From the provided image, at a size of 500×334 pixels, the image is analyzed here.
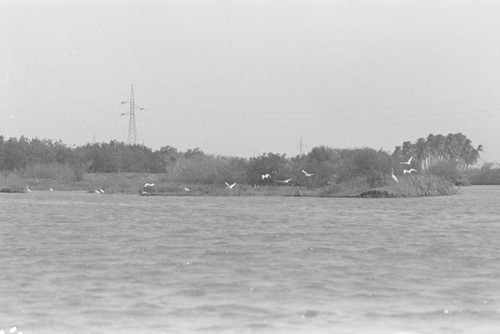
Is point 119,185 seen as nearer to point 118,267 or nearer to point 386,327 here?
point 118,267

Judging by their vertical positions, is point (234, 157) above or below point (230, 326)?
above

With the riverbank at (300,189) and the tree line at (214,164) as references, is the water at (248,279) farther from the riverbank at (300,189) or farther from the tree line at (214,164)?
the tree line at (214,164)

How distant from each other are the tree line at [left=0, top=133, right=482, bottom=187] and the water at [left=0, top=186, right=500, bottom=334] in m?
36.5

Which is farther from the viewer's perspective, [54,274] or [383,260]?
[383,260]

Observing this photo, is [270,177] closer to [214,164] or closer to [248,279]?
[214,164]

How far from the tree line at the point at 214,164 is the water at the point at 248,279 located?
3646 centimetres

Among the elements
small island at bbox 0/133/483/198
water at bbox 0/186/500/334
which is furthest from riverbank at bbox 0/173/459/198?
water at bbox 0/186/500/334

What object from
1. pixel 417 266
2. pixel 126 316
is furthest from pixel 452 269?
pixel 126 316

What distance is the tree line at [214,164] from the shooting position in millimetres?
62000

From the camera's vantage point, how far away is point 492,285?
1224cm

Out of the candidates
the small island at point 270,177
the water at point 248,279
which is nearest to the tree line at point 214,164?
the small island at point 270,177

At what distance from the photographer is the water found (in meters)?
9.24

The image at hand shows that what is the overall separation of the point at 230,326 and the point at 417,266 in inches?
259

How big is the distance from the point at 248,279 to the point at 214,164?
56.6m
